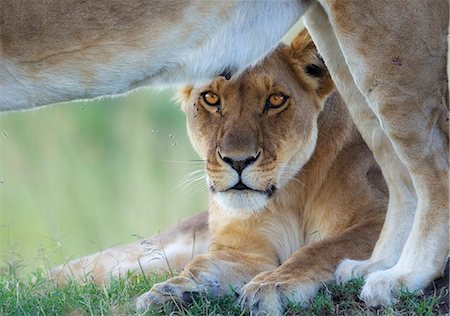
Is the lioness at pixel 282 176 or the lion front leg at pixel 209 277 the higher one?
the lioness at pixel 282 176

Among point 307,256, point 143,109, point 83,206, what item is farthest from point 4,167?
point 307,256

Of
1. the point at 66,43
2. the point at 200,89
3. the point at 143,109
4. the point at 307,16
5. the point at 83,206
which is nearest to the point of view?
the point at 66,43

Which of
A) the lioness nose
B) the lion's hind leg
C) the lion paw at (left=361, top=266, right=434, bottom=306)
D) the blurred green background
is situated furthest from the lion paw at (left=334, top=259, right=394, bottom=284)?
→ the blurred green background

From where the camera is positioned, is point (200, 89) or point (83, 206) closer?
point (200, 89)

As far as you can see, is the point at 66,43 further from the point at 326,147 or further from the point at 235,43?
the point at 326,147

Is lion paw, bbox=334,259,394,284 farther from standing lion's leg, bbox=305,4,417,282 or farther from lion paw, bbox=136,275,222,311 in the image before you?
lion paw, bbox=136,275,222,311

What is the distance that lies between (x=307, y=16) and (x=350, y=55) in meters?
0.36

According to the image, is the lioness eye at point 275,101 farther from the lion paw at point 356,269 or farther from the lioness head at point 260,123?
the lion paw at point 356,269

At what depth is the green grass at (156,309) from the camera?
4.08 metres

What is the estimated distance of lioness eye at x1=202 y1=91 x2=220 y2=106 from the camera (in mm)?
4941

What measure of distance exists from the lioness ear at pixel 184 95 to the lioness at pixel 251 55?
932 mm

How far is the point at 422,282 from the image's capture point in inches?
164

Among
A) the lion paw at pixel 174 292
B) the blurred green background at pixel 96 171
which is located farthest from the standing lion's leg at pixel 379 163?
the blurred green background at pixel 96 171

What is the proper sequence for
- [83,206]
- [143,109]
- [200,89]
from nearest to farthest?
1. [200,89]
2. [83,206]
3. [143,109]
